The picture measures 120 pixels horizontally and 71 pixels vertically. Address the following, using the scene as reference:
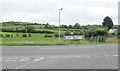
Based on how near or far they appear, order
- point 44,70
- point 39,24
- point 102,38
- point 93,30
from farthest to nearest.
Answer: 1. point 39,24
2. point 93,30
3. point 102,38
4. point 44,70

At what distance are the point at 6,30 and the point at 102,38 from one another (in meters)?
30.3

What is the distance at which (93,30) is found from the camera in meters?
78.6

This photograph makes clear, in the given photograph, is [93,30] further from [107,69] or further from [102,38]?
[107,69]

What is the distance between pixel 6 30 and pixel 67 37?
1411 inches

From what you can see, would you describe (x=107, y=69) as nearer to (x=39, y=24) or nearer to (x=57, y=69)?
(x=57, y=69)

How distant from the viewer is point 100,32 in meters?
78.9

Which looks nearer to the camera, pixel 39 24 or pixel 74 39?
pixel 74 39

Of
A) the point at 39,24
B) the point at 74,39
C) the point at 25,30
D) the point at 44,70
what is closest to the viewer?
the point at 44,70

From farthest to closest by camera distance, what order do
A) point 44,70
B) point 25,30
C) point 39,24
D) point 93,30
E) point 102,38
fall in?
1. point 39,24
2. point 25,30
3. point 93,30
4. point 102,38
5. point 44,70

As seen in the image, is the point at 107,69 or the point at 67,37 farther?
the point at 67,37

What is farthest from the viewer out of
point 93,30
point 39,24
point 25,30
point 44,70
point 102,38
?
point 39,24

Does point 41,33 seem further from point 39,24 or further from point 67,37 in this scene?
point 67,37

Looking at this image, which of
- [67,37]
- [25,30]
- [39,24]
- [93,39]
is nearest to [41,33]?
[25,30]

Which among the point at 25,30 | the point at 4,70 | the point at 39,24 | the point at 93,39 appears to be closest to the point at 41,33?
the point at 25,30
